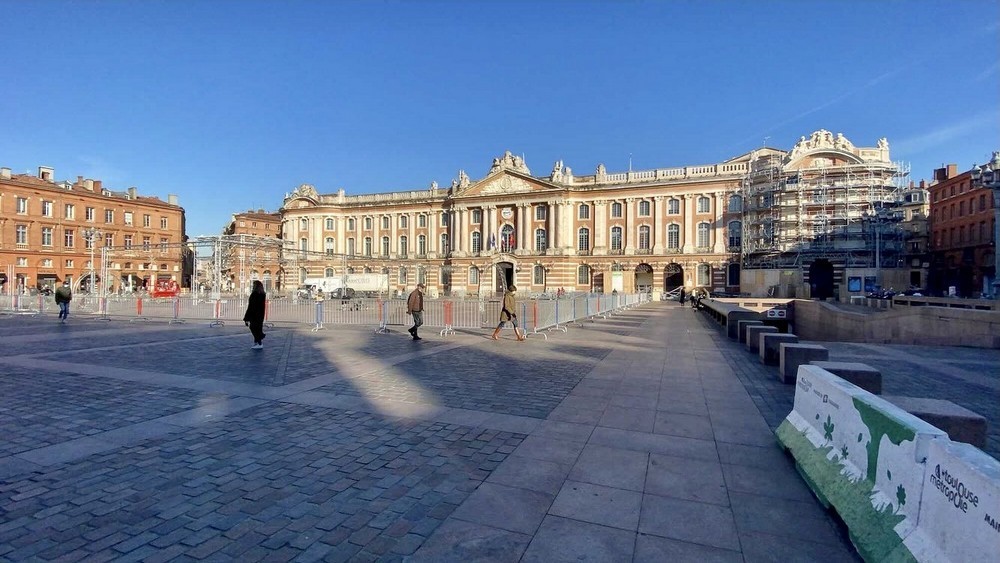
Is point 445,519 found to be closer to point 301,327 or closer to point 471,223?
point 301,327

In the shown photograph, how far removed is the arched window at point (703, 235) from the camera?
56.9 metres

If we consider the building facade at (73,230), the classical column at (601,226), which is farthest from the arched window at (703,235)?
the building facade at (73,230)

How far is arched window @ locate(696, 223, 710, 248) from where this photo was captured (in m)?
56.9

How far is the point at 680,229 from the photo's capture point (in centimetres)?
5809

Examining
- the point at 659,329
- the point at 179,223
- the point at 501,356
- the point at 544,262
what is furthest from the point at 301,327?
the point at 179,223

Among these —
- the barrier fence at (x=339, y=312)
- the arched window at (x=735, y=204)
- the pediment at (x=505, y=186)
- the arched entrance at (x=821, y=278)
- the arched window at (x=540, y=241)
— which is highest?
the pediment at (x=505, y=186)

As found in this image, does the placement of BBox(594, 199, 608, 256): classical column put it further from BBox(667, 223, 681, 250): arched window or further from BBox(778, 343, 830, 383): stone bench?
BBox(778, 343, 830, 383): stone bench

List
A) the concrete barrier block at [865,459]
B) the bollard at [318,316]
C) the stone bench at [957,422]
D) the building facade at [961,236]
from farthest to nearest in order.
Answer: the building facade at [961,236] → the bollard at [318,316] → the stone bench at [957,422] → the concrete barrier block at [865,459]

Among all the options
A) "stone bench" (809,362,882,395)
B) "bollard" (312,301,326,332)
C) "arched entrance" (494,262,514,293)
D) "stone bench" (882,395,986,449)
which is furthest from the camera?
"arched entrance" (494,262,514,293)

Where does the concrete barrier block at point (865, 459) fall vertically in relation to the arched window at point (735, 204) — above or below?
below

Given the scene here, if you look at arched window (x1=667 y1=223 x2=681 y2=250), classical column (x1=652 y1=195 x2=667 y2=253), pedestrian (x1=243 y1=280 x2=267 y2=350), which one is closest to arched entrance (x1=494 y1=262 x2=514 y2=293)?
classical column (x1=652 y1=195 x2=667 y2=253)

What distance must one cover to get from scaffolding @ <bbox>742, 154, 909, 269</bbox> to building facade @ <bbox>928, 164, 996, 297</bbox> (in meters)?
8.97

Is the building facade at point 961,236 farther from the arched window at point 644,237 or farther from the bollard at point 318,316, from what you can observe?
the bollard at point 318,316

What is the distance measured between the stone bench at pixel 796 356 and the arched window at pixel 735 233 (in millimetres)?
51126
